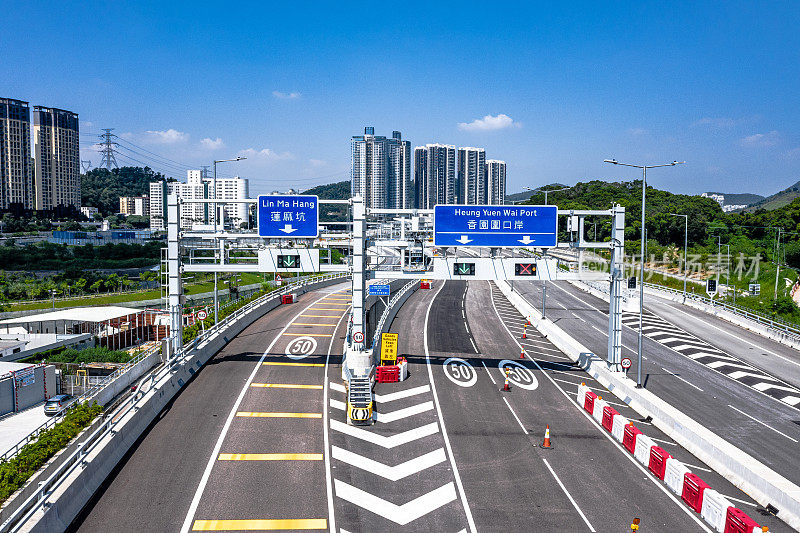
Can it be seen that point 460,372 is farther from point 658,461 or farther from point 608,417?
point 658,461

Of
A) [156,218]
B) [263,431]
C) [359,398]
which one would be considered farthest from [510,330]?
[156,218]

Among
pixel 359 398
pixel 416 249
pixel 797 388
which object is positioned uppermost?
pixel 416 249

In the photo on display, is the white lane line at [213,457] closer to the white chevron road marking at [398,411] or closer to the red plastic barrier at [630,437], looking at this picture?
the white chevron road marking at [398,411]

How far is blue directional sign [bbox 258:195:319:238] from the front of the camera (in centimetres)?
2644

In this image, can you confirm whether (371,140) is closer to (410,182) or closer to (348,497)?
(410,182)

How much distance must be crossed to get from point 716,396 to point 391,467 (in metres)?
19.0

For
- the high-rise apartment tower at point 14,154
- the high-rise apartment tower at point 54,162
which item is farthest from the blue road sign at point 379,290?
the high-rise apartment tower at point 54,162

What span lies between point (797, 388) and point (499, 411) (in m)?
18.3

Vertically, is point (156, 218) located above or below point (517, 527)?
above

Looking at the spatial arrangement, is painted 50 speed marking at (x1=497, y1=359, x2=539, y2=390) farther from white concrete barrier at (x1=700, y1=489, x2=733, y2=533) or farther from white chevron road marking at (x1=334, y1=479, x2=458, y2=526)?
white concrete barrier at (x1=700, y1=489, x2=733, y2=533)

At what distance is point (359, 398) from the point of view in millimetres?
21469

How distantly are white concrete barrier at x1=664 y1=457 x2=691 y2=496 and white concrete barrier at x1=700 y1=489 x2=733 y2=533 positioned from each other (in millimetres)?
1237

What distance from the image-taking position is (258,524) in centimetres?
1417

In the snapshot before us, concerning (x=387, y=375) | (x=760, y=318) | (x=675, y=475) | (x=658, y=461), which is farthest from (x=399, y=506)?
(x=760, y=318)
